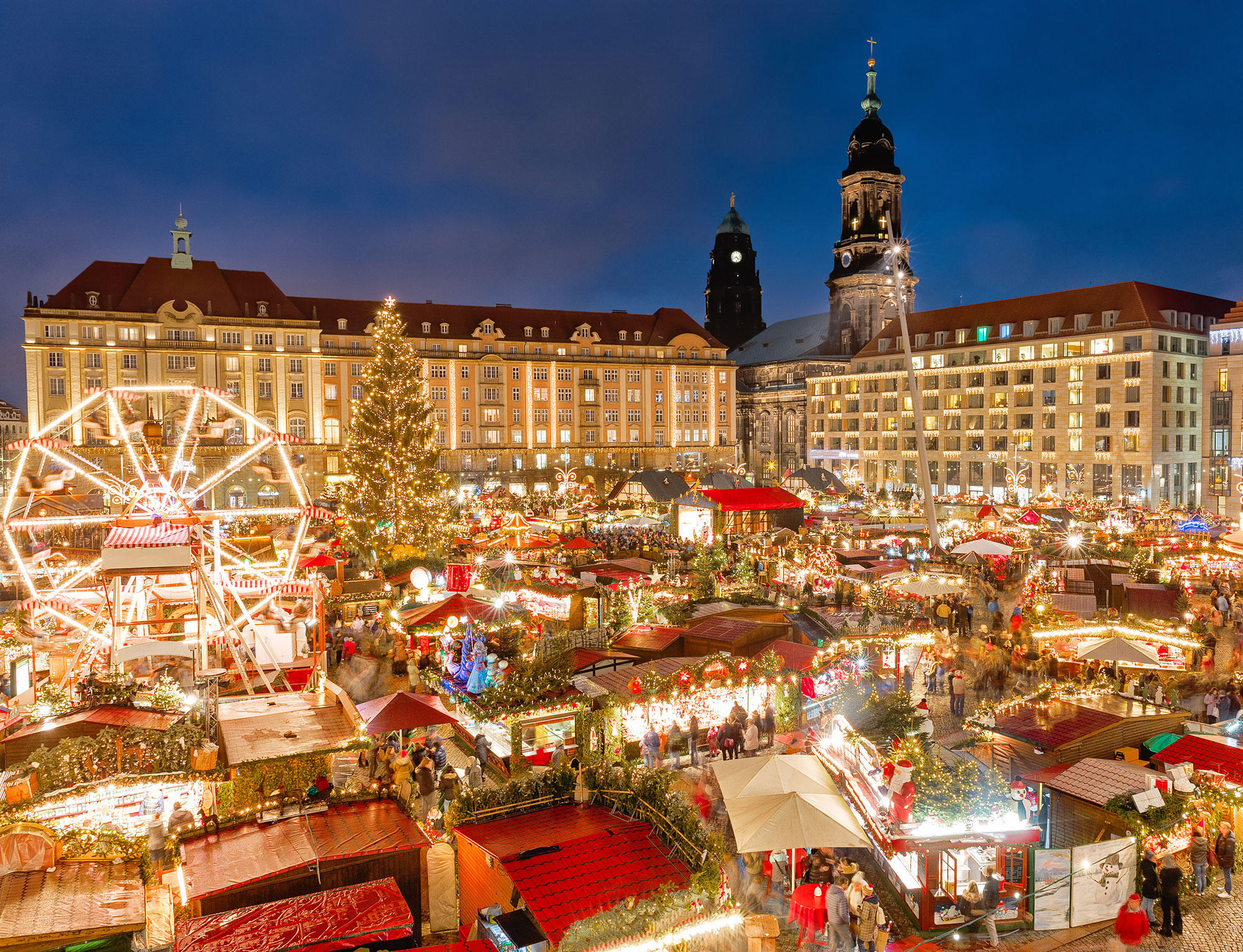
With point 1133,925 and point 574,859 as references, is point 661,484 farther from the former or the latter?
point 574,859

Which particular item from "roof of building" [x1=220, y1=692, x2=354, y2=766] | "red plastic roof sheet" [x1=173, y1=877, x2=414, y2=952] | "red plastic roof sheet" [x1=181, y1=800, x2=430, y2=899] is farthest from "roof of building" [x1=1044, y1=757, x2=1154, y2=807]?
"roof of building" [x1=220, y1=692, x2=354, y2=766]

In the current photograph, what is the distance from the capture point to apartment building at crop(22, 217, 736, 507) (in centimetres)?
5784

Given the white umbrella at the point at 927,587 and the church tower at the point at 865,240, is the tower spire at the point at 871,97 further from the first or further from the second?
the white umbrella at the point at 927,587

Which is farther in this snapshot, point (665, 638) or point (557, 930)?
point (665, 638)

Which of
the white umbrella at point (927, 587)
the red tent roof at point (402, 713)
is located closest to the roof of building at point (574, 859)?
the red tent roof at point (402, 713)

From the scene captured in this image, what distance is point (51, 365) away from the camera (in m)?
57.2

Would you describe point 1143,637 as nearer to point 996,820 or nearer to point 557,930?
point 996,820

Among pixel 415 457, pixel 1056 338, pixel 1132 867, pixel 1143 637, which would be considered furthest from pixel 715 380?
pixel 1132 867

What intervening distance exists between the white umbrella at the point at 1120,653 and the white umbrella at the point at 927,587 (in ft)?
18.0

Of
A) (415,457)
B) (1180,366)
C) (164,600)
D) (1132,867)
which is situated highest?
(1180,366)

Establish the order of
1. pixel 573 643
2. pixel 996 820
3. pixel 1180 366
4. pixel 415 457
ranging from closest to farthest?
pixel 996 820, pixel 573 643, pixel 415 457, pixel 1180 366

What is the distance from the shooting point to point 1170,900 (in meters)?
9.43

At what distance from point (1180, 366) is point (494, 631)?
57.4m

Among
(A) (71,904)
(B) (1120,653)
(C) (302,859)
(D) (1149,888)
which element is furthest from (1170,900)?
(A) (71,904)
